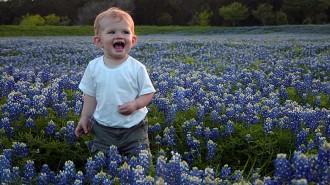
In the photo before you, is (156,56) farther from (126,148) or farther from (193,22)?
(193,22)

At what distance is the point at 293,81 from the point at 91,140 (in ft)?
13.7

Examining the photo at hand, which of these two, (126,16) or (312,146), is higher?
(126,16)

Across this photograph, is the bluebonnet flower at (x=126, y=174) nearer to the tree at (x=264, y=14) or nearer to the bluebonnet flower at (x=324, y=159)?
the bluebonnet flower at (x=324, y=159)

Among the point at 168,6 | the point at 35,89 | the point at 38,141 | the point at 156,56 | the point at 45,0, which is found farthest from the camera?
the point at 45,0

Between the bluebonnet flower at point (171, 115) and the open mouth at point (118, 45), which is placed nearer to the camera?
the open mouth at point (118, 45)

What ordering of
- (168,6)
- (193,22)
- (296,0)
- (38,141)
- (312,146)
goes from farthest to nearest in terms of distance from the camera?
(168,6)
(193,22)
(296,0)
(38,141)
(312,146)

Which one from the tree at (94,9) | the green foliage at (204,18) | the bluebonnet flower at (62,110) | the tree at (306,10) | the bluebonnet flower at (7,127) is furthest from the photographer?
the tree at (94,9)

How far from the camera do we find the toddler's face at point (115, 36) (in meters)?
4.09

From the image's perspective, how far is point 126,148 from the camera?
14.0 ft

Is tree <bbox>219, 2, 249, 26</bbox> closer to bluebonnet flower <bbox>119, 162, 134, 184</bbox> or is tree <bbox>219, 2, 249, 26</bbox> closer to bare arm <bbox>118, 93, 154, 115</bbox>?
bare arm <bbox>118, 93, 154, 115</bbox>

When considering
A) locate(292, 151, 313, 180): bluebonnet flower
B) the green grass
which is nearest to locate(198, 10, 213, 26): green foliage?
the green grass

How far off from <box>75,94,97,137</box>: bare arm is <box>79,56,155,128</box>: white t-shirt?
0.48ft

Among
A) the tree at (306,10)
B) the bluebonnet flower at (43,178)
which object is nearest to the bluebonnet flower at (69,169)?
the bluebonnet flower at (43,178)

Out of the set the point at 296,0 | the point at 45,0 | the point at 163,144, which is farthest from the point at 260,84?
the point at 45,0
